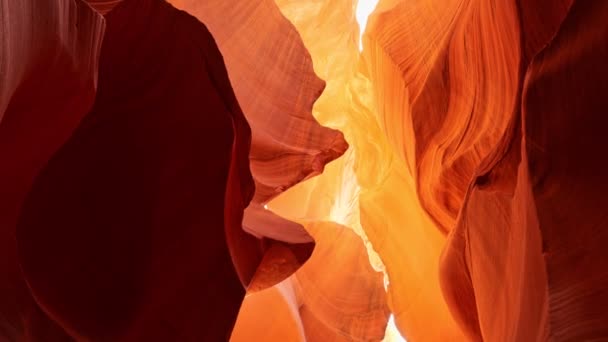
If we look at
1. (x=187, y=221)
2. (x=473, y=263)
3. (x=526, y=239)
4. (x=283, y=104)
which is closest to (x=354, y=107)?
(x=283, y=104)

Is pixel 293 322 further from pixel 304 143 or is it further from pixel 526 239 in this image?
pixel 526 239

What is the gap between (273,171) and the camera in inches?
54.3

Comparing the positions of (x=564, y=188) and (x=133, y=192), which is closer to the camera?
(x=564, y=188)

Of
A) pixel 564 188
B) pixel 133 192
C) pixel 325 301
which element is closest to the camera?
pixel 564 188

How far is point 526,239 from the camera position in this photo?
34.9 inches

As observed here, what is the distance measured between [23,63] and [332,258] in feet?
3.35

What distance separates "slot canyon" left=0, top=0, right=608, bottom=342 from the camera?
2.65 feet

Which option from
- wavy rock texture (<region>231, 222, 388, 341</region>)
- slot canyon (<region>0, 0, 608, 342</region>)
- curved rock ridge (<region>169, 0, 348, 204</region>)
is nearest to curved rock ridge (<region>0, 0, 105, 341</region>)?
slot canyon (<region>0, 0, 608, 342</region>)

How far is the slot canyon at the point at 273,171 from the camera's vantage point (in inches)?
31.8

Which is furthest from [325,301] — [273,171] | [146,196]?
[146,196]

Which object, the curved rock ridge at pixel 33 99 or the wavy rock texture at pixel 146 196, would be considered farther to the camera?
the wavy rock texture at pixel 146 196

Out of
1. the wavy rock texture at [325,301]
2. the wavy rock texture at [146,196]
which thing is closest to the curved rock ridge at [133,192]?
Answer: the wavy rock texture at [146,196]

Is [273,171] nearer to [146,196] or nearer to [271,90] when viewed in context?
[271,90]

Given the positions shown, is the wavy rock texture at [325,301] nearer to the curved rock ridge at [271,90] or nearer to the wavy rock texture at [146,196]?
the curved rock ridge at [271,90]
